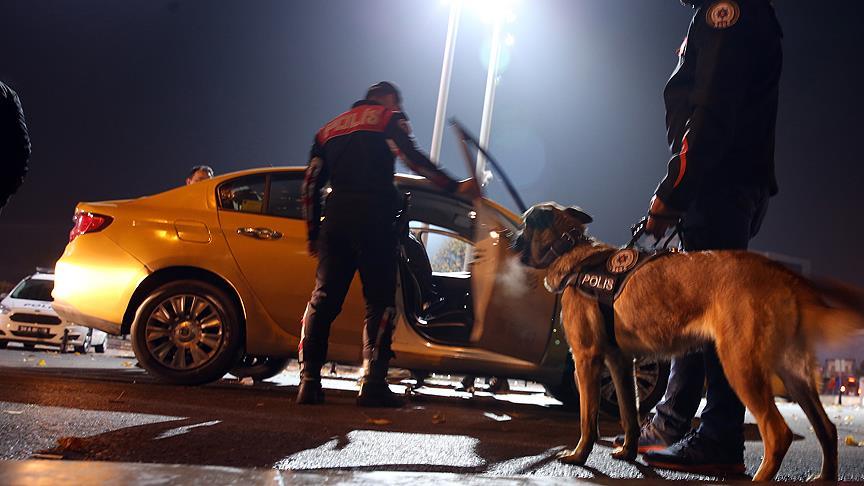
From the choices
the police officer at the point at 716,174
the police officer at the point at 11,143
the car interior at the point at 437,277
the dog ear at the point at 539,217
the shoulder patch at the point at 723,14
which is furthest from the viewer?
the car interior at the point at 437,277

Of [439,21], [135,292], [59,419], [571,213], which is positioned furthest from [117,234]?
[439,21]

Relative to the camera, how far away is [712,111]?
302 cm

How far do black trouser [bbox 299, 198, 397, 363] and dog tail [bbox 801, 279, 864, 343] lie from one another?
2.73 meters

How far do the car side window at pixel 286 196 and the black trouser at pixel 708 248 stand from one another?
3.13 metres

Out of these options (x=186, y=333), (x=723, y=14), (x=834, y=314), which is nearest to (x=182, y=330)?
(x=186, y=333)

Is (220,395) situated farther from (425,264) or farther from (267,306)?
(425,264)

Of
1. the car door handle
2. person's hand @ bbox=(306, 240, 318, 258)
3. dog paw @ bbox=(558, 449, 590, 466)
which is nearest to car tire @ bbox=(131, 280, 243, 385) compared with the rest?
the car door handle

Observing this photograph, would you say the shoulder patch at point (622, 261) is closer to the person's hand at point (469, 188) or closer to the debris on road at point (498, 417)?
the person's hand at point (469, 188)

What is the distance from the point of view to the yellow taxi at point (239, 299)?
16.6 ft

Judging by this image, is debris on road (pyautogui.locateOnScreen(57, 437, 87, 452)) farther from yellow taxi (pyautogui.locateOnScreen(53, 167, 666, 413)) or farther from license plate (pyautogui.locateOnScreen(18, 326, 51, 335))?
license plate (pyautogui.locateOnScreen(18, 326, 51, 335))

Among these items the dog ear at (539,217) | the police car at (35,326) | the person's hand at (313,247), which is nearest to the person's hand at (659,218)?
the dog ear at (539,217)

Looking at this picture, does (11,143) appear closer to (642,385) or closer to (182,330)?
(182,330)

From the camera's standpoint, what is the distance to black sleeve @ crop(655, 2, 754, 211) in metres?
3.01

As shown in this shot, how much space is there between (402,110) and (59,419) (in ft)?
9.11
